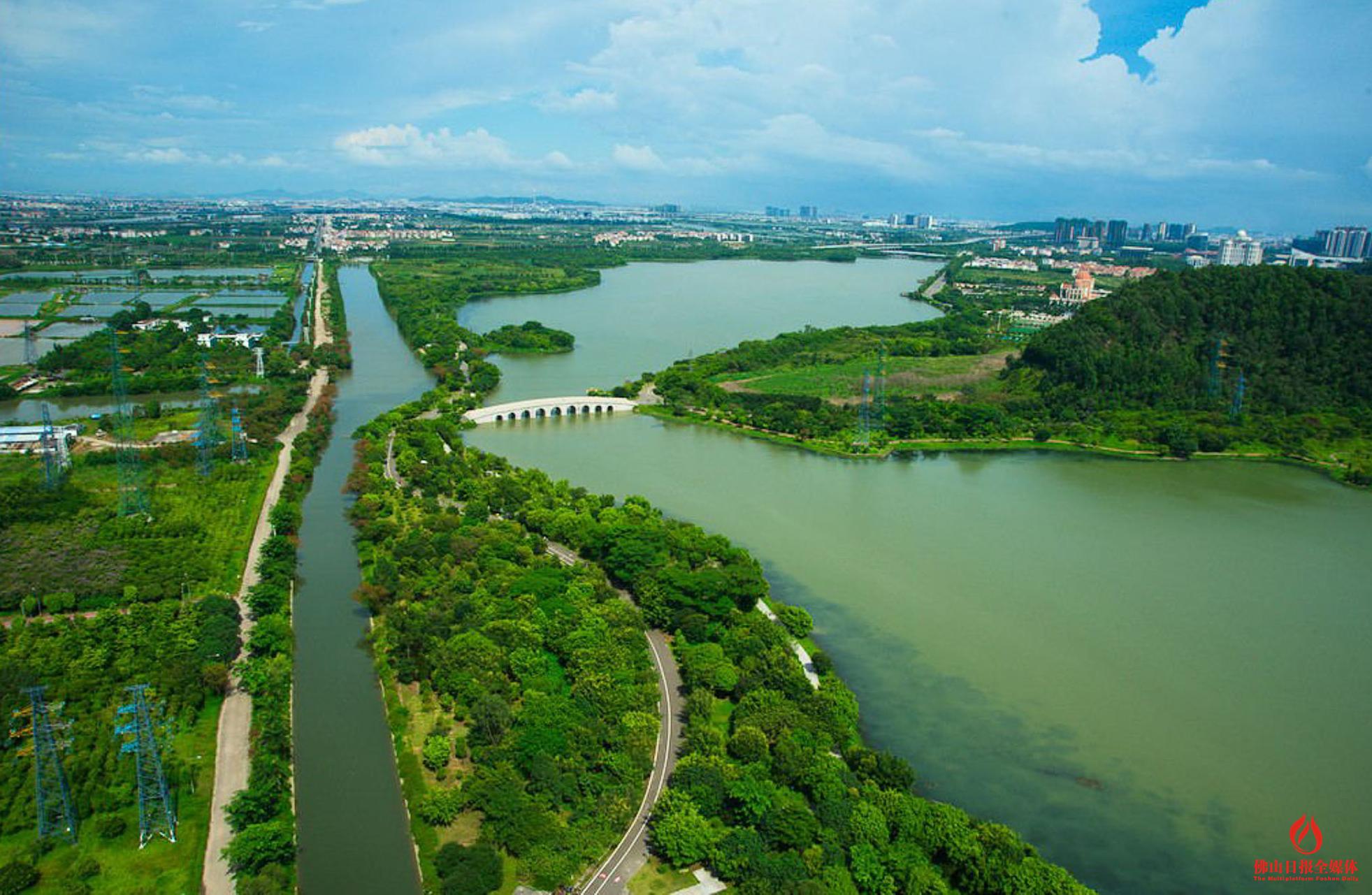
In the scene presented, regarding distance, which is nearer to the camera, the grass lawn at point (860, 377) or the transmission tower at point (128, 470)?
the transmission tower at point (128, 470)

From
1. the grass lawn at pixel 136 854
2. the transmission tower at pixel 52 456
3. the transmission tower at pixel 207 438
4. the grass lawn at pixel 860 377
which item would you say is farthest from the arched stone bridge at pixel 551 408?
the grass lawn at pixel 136 854

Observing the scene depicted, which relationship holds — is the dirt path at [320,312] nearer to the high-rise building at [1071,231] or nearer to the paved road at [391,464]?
the paved road at [391,464]

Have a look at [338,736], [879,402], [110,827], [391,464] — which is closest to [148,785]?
[110,827]

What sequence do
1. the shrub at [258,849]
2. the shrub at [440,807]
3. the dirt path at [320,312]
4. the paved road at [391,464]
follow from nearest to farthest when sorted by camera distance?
the shrub at [258,849]
the shrub at [440,807]
the paved road at [391,464]
the dirt path at [320,312]

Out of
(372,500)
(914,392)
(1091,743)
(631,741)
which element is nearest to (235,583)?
(372,500)

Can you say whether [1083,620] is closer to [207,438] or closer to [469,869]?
[469,869]

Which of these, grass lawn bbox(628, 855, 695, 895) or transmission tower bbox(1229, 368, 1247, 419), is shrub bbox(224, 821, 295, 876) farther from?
transmission tower bbox(1229, 368, 1247, 419)

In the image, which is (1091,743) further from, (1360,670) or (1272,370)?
(1272,370)
